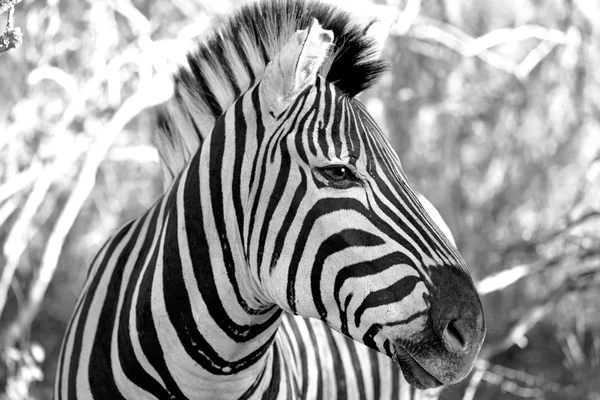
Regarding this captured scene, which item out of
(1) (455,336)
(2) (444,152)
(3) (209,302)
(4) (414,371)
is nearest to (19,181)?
(3) (209,302)

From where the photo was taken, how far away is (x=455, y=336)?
252cm

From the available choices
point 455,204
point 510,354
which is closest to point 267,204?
point 455,204

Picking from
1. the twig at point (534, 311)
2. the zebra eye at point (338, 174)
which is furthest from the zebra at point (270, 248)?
the twig at point (534, 311)

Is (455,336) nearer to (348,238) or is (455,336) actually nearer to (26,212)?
(348,238)

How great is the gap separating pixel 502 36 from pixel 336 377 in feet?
14.5

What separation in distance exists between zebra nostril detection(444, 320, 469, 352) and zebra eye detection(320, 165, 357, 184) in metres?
0.57

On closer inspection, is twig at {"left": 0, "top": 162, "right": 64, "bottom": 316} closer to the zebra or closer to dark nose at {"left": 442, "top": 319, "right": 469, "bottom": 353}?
the zebra

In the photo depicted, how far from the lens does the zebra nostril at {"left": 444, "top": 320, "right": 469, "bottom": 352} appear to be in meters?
2.50

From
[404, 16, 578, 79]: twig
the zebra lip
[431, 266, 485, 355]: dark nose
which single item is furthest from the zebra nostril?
[404, 16, 578, 79]: twig

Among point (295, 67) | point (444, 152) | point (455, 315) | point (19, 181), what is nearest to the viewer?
point (455, 315)

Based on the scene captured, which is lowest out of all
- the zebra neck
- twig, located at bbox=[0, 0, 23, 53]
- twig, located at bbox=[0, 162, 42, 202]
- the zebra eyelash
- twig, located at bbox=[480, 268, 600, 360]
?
twig, located at bbox=[480, 268, 600, 360]

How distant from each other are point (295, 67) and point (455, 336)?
1026mm

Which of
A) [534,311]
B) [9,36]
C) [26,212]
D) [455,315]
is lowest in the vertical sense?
[534,311]

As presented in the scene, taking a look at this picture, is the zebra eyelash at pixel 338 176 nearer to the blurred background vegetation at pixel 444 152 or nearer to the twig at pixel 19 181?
the blurred background vegetation at pixel 444 152
